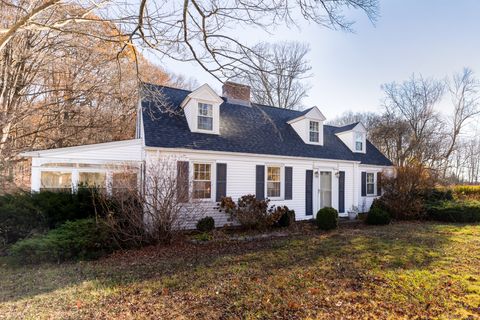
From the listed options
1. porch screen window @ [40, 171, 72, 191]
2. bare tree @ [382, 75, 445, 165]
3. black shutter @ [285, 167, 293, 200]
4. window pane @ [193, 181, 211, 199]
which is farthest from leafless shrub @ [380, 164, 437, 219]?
porch screen window @ [40, 171, 72, 191]

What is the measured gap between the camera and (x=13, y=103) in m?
12.5

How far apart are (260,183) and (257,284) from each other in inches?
272

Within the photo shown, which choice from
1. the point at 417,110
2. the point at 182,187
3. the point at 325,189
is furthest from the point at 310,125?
the point at 417,110

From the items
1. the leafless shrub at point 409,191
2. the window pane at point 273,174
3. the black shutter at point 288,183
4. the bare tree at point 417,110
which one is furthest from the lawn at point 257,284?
the bare tree at point 417,110

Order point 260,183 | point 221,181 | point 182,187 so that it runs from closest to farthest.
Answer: point 182,187, point 221,181, point 260,183

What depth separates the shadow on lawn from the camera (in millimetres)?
4867

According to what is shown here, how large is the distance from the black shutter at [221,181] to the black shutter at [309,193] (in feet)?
13.8

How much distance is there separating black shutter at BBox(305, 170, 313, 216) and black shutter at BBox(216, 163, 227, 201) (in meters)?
4.22

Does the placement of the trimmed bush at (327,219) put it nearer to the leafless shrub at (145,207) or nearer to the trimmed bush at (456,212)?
the leafless shrub at (145,207)

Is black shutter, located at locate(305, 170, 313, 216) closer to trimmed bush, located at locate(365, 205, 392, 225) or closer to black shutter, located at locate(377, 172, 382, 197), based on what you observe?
trimmed bush, located at locate(365, 205, 392, 225)

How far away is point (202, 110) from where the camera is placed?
11.1 m

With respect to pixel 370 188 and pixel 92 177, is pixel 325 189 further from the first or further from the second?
pixel 92 177

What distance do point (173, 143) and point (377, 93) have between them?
2618cm

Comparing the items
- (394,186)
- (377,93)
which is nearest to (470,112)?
(377,93)
